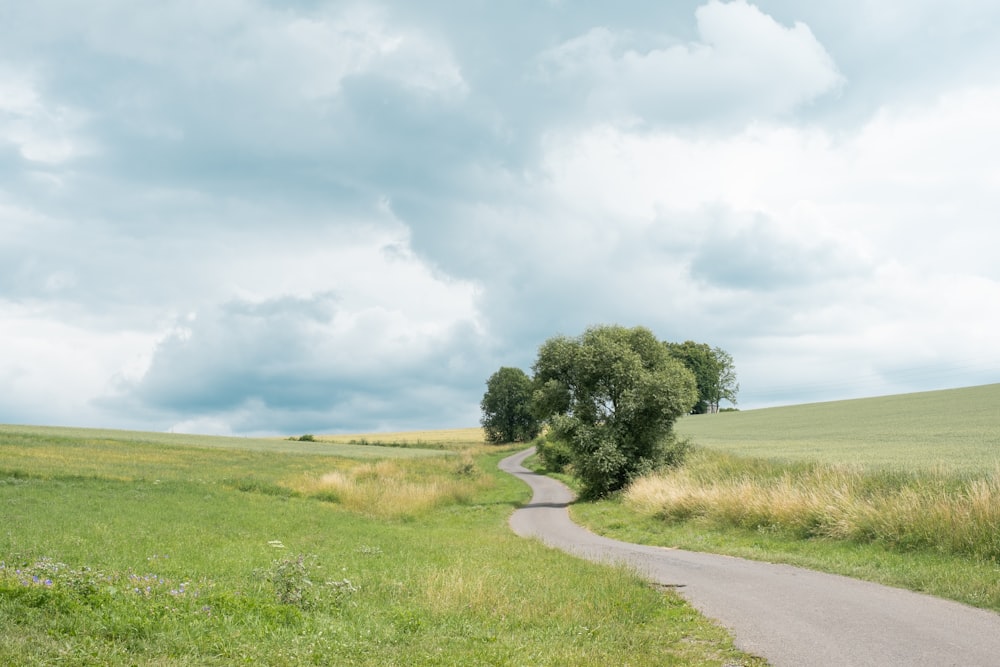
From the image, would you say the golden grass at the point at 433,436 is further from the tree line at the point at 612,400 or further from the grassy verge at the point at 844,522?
the grassy verge at the point at 844,522

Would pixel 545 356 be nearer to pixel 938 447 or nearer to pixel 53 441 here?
pixel 938 447

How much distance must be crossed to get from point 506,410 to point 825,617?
13267 centimetres

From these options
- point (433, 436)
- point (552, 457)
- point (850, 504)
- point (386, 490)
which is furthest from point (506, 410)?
point (850, 504)

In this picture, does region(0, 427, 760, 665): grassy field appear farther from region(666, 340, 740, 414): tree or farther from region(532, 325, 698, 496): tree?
region(666, 340, 740, 414): tree

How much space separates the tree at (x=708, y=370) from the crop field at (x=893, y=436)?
49.5 meters

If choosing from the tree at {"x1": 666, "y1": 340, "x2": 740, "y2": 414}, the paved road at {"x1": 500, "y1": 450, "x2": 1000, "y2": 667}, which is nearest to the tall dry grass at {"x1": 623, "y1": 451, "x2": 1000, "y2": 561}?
the paved road at {"x1": 500, "y1": 450, "x2": 1000, "y2": 667}

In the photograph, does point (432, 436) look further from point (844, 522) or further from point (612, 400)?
point (844, 522)

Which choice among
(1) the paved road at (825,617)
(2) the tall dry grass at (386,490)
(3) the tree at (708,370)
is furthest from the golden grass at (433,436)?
(1) the paved road at (825,617)

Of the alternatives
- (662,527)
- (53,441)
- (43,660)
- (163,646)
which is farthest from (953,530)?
(53,441)

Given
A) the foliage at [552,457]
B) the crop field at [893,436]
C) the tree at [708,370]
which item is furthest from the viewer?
the tree at [708,370]

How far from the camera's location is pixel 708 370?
140m

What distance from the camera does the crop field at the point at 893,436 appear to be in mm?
29644

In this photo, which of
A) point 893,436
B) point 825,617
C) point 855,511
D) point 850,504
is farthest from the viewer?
point 893,436

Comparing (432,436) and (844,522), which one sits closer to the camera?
(844,522)
